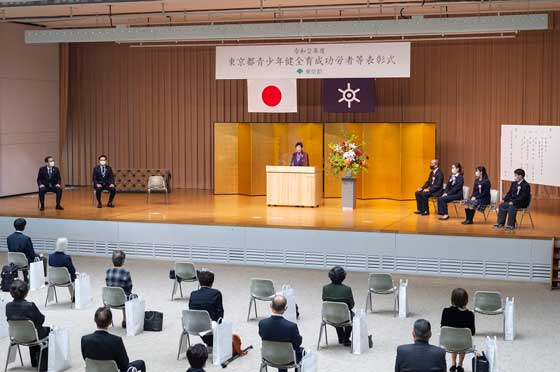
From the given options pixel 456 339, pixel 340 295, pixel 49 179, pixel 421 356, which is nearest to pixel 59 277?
pixel 340 295

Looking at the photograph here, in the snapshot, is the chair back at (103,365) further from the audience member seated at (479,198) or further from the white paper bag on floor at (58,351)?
the audience member seated at (479,198)

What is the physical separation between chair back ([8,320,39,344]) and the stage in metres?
6.89

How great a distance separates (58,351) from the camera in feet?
30.3

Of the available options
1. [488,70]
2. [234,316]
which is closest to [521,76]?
[488,70]

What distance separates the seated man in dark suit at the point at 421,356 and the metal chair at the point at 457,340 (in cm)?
167

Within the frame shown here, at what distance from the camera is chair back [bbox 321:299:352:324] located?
988 cm

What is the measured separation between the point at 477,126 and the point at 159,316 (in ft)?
38.3

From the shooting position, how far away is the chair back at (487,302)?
10.6 m

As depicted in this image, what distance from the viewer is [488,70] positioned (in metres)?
20.3

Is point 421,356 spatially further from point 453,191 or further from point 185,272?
point 453,191

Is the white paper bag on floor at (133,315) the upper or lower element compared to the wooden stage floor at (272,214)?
lower

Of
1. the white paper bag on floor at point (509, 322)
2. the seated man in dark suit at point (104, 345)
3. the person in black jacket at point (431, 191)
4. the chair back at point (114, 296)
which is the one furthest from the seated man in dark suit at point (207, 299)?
the person in black jacket at point (431, 191)

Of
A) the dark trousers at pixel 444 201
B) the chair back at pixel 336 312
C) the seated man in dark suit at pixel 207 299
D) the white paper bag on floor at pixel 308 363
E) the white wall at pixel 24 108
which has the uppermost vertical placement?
the white wall at pixel 24 108

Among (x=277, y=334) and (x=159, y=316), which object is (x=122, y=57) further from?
(x=277, y=334)
